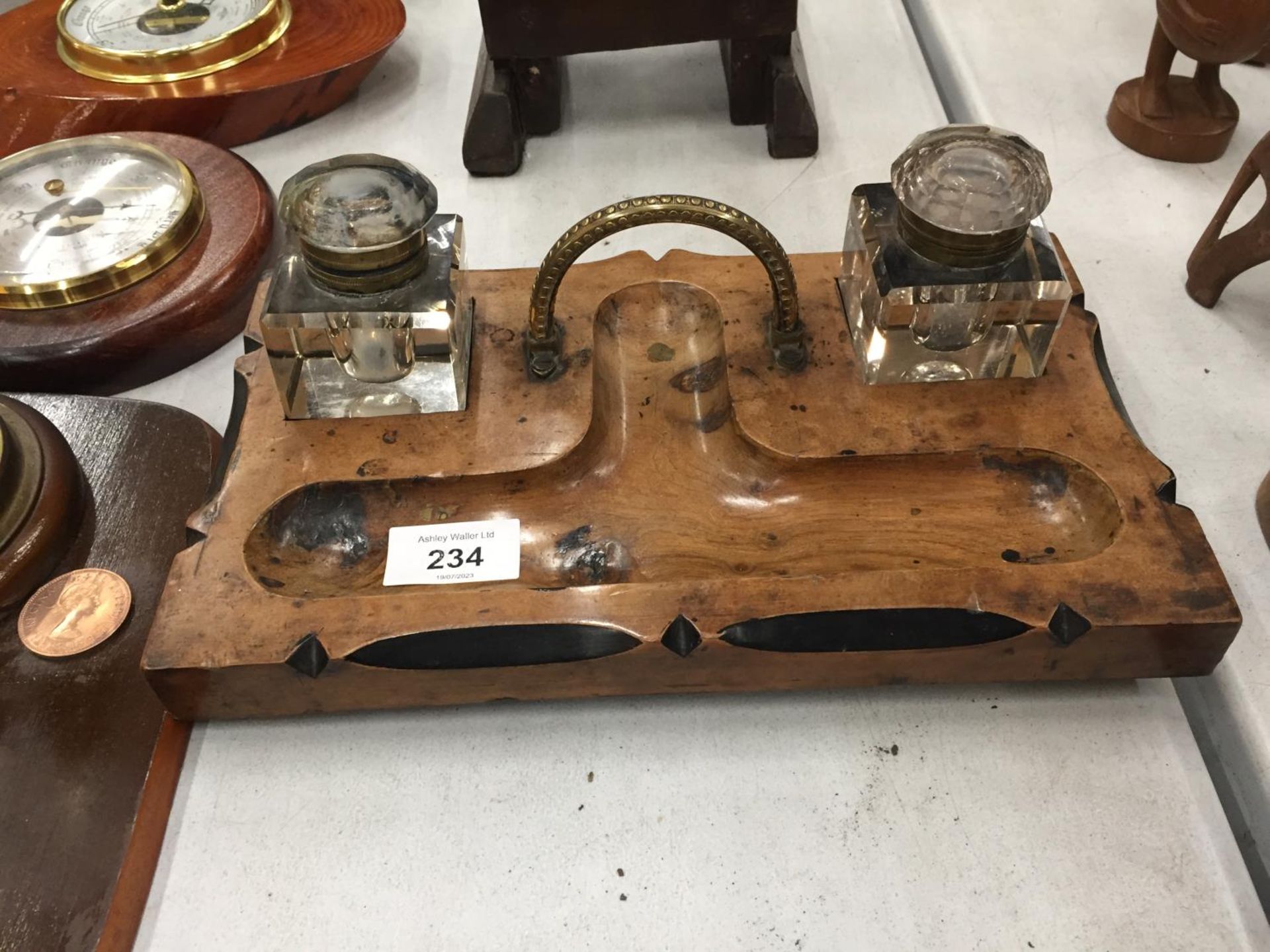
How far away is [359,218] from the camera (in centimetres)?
80

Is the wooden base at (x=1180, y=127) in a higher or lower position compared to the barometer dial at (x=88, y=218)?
lower

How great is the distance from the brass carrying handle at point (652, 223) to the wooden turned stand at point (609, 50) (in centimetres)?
50

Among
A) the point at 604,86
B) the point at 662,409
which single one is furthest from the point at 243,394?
the point at 604,86

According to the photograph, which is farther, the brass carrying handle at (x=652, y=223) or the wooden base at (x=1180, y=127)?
the wooden base at (x=1180, y=127)

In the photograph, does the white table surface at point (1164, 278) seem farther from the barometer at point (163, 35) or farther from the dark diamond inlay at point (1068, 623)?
the barometer at point (163, 35)

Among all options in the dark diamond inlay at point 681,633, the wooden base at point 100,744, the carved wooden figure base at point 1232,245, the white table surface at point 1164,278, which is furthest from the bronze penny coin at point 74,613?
the carved wooden figure base at point 1232,245

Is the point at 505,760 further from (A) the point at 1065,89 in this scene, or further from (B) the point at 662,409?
(A) the point at 1065,89

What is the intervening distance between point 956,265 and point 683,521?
31cm

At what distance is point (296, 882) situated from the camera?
30.6 inches

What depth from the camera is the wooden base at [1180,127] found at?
1.31 metres

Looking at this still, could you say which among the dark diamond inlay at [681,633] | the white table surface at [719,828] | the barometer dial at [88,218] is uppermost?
the barometer dial at [88,218]

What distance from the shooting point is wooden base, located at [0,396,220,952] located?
729mm

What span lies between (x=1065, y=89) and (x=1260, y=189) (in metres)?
0.31

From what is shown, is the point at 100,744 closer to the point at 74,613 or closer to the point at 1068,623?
the point at 74,613
